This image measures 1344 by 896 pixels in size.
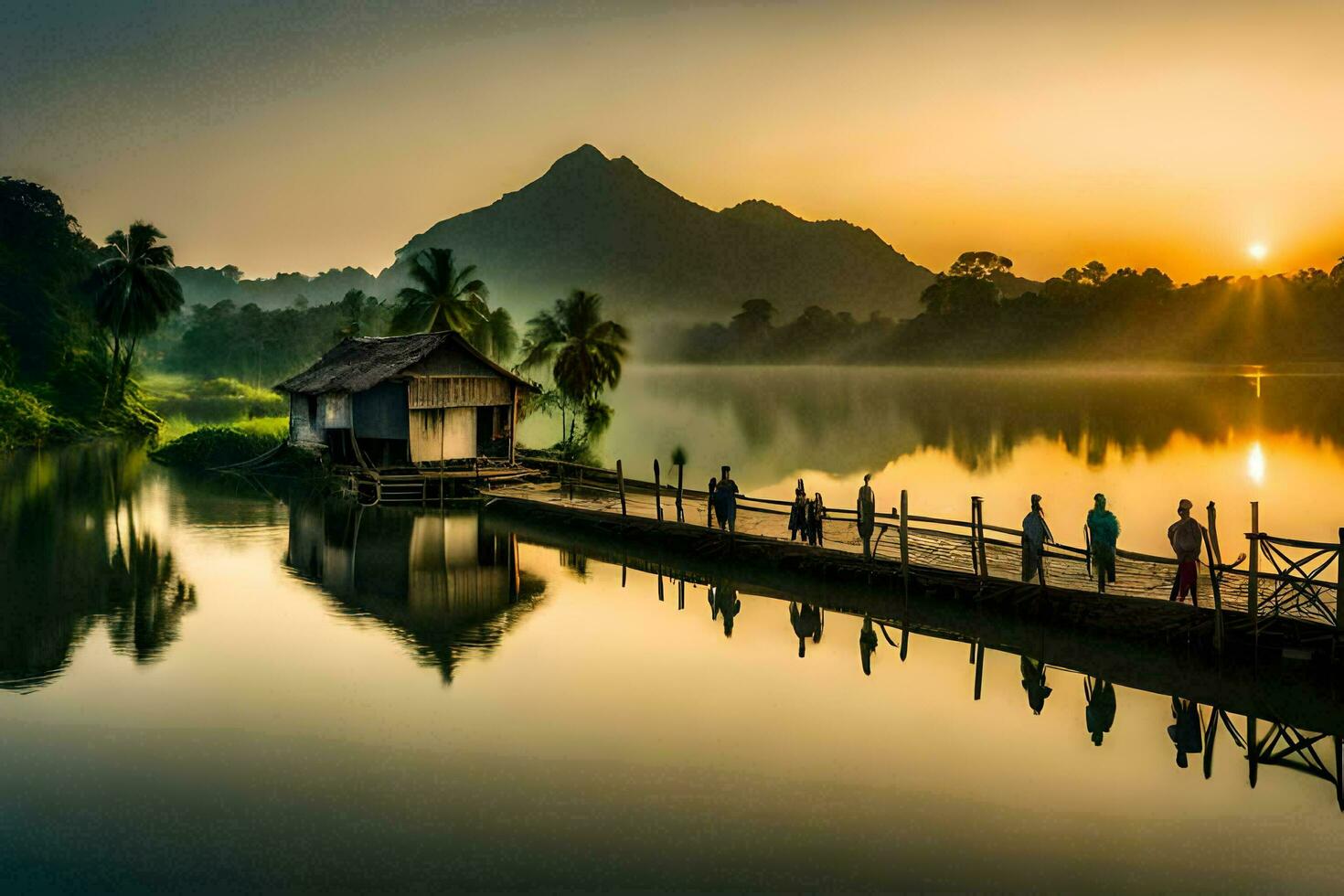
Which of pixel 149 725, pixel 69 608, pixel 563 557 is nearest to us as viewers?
pixel 149 725

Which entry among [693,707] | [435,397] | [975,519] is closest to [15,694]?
[693,707]

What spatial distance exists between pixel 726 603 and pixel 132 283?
51.7 m

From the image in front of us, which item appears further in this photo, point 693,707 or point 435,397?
point 435,397

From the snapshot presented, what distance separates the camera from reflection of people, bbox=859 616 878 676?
18.3 meters

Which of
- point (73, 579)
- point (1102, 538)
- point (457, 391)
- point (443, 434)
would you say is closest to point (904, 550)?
point (1102, 538)

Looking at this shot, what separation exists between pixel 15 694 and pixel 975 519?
16475 millimetres

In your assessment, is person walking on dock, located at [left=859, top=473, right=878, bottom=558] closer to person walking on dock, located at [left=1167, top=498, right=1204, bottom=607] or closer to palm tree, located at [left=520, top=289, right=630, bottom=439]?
person walking on dock, located at [left=1167, top=498, right=1204, bottom=607]

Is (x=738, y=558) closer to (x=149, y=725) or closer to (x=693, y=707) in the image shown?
(x=693, y=707)

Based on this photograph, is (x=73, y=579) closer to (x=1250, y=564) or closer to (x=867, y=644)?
(x=867, y=644)

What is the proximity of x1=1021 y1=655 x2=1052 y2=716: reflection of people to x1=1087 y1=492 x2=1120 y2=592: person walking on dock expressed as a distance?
1754mm

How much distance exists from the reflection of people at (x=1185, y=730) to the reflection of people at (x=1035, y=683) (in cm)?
179

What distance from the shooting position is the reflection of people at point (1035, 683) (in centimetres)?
1620

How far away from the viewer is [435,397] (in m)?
37.6

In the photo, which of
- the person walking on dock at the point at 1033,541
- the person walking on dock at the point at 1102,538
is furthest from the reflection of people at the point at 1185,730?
the person walking on dock at the point at 1033,541
